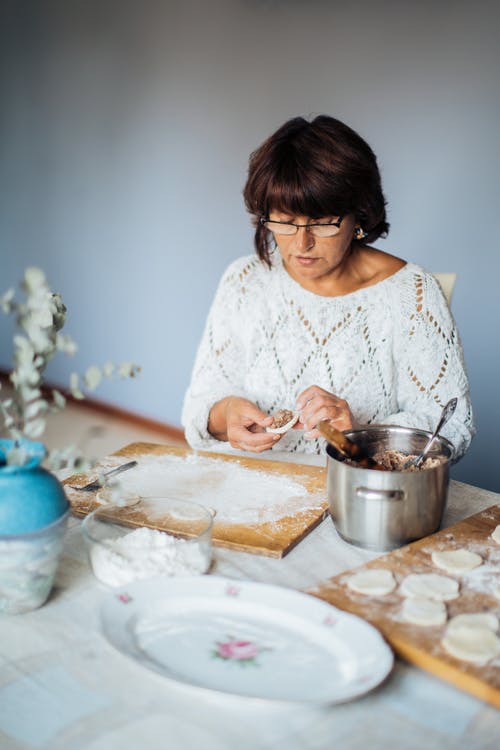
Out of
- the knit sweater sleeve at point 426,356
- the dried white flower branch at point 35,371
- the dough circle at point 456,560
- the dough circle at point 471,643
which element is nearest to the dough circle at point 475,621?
the dough circle at point 471,643

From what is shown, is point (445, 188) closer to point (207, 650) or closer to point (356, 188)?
point (356, 188)

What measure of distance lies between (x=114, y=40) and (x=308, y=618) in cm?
395

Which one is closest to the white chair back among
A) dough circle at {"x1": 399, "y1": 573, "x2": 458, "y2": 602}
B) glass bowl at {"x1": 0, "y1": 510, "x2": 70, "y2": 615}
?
dough circle at {"x1": 399, "y1": 573, "x2": 458, "y2": 602}

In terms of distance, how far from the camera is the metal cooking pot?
1.14 metres

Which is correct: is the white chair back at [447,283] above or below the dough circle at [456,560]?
above

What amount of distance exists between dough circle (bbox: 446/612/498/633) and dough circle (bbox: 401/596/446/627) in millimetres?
16

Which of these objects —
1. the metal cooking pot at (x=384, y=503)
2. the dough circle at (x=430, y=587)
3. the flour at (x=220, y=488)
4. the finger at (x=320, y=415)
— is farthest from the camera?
the finger at (x=320, y=415)

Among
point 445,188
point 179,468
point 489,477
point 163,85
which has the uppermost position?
point 163,85

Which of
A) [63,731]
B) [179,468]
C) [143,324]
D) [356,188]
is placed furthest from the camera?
[143,324]

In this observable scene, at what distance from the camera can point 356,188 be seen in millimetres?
1777

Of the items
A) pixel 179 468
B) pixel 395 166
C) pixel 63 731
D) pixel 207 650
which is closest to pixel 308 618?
pixel 207 650

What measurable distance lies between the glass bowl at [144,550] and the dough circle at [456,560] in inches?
12.9

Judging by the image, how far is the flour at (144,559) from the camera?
1072mm

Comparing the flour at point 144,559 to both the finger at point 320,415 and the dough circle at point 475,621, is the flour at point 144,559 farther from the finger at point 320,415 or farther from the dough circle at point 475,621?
the finger at point 320,415
